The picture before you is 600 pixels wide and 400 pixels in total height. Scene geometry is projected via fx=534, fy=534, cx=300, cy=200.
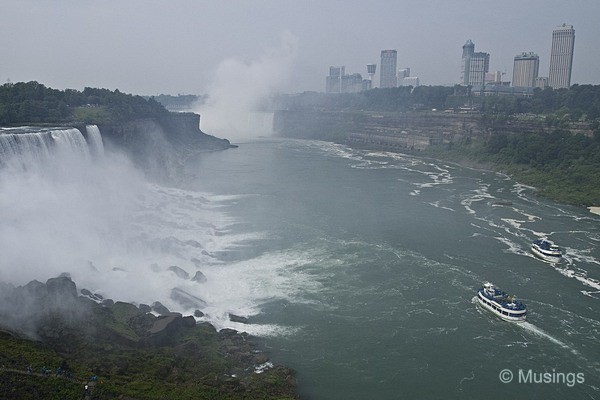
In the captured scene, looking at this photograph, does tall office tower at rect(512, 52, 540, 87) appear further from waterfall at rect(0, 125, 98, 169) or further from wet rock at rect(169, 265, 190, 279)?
wet rock at rect(169, 265, 190, 279)

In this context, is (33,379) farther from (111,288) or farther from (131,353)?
(111,288)

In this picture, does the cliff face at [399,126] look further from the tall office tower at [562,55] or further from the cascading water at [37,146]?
the tall office tower at [562,55]

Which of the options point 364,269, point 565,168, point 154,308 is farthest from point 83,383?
point 565,168

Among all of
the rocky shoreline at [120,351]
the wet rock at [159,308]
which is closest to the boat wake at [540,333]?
the rocky shoreline at [120,351]

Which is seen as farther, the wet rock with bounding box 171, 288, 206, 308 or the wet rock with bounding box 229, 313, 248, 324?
the wet rock with bounding box 171, 288, 206, 308

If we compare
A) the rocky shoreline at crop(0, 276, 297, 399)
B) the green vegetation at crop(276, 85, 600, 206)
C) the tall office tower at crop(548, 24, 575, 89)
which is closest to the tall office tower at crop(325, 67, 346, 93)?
the tall office tower at crop(548, 24, 575, 89)

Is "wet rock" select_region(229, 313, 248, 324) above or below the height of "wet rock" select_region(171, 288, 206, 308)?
below

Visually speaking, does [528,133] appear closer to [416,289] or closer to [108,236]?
[416,289]
